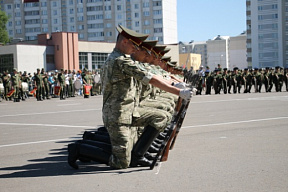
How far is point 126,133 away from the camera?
6.97 metres

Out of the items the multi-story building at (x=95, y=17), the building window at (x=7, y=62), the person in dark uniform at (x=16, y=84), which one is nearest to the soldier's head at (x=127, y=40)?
the person in dark uniform at (x=16, y=84)

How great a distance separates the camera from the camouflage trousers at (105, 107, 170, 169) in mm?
6934

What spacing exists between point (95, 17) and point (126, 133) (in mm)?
140073

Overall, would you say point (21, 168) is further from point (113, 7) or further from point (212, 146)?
point (113, 7)

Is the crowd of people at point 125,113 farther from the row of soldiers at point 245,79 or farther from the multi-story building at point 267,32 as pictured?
the multi-story building at point 267,32

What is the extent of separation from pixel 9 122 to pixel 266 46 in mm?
141079

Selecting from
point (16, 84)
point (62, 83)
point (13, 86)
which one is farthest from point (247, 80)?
point (13, 86)

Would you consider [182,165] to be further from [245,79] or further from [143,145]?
[245,79]

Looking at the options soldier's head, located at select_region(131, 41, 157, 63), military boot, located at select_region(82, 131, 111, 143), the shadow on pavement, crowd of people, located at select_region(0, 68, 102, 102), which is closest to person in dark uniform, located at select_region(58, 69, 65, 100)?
crowd of people, located at select_region(0, 68, 102, 102)

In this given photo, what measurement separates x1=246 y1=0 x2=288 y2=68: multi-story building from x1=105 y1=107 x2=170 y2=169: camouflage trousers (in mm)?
145118

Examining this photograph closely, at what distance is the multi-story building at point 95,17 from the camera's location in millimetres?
141625

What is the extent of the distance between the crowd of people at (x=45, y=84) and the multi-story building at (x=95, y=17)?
4109 inches

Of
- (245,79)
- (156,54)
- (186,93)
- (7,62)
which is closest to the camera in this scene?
(186,93)

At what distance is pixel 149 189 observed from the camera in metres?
6.00
